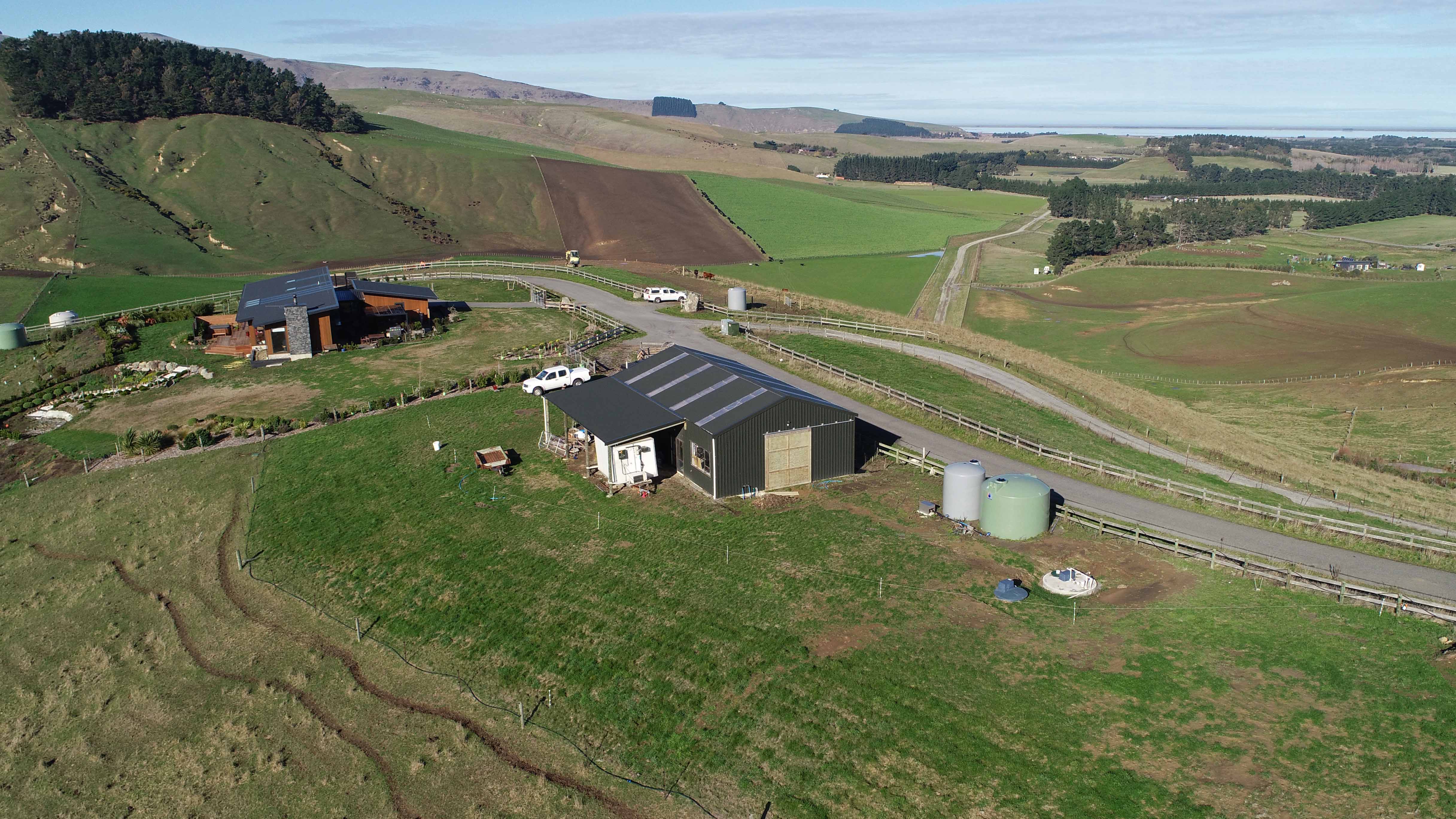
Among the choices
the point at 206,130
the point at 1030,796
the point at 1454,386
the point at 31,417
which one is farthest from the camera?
the point at 206,130

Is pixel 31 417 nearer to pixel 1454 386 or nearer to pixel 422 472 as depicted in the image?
pixel 422 472

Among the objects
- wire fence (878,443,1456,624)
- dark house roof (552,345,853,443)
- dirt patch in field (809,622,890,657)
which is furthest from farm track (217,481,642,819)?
wire fence (878,443,1456,624)

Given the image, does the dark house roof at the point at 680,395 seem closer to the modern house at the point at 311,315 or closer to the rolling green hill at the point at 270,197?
the modern house at the point at 311,315

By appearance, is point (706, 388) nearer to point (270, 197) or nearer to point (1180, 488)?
point (1180, 488)

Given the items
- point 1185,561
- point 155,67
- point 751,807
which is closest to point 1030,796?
point 751,807

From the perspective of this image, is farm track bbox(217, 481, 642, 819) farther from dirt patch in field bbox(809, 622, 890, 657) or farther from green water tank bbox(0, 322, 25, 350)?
green water tank bbox(0, 322, 25, 350)

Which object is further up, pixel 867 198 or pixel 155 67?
pixel 155 67

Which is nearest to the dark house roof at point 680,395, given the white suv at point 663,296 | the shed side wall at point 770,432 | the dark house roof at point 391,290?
the shed side wall at point 770,432
